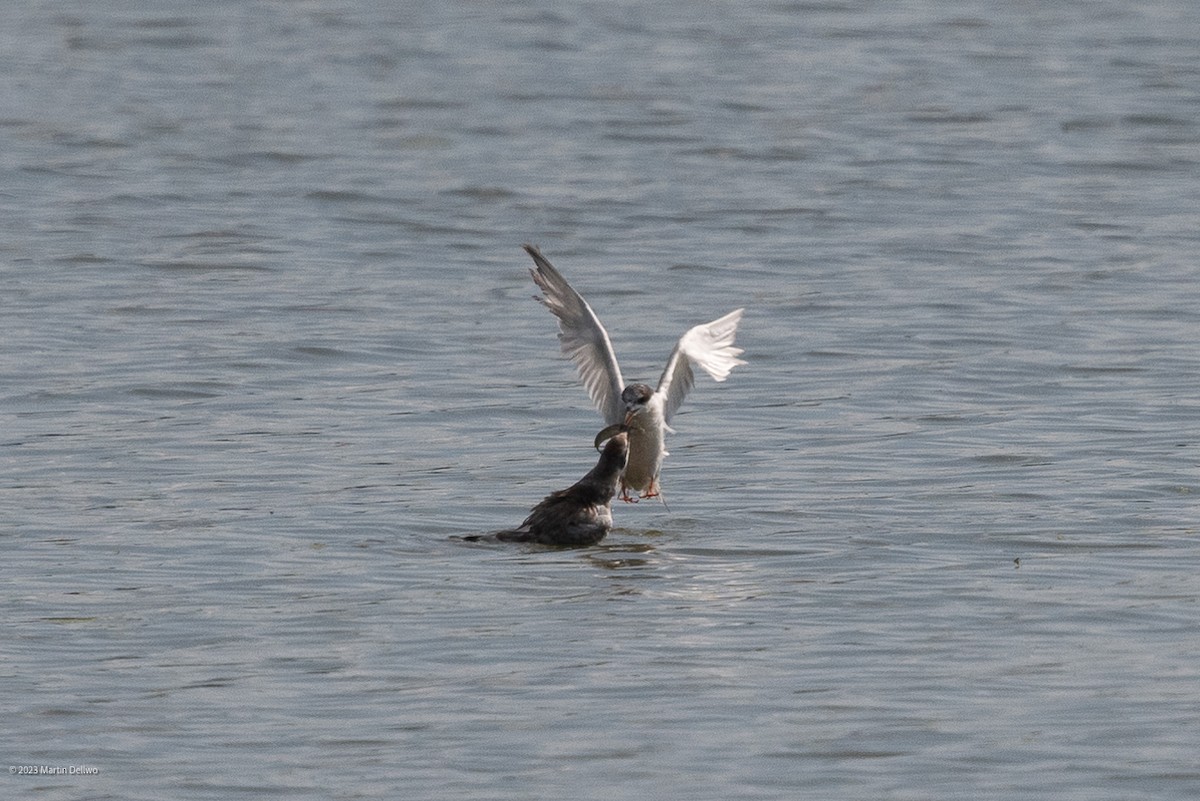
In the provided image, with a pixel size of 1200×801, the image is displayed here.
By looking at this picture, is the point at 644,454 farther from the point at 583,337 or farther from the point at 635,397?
the point at 583,337

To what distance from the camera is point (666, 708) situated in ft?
26.8

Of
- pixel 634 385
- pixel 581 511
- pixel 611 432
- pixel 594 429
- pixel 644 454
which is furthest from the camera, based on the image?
pixel 594 429

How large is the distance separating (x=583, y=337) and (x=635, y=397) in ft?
1.78

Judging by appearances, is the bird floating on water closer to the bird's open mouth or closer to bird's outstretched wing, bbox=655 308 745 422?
the bird's open mouth

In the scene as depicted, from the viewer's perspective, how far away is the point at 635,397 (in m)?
10.9

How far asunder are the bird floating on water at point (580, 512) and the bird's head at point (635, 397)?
0.16m

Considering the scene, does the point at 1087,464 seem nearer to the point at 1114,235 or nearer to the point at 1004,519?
the point at 1004,519

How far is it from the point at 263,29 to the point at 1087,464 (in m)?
21.0

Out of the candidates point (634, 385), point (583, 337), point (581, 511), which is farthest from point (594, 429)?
point (581, 511)

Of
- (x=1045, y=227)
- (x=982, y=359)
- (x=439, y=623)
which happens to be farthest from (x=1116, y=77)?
(x=439, y=623)

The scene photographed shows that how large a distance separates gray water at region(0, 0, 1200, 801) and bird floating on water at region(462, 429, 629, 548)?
4.4 inches

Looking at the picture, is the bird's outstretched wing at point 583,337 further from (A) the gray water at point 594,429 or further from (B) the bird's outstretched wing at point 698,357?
(A) the gray water at point 594,429

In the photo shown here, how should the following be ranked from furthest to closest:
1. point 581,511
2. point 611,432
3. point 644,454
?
point 644,454 → point 611,432 → point 581,511

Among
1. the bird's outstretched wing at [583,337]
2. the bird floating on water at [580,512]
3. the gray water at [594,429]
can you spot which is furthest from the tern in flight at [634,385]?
the gray water at [594,429]
